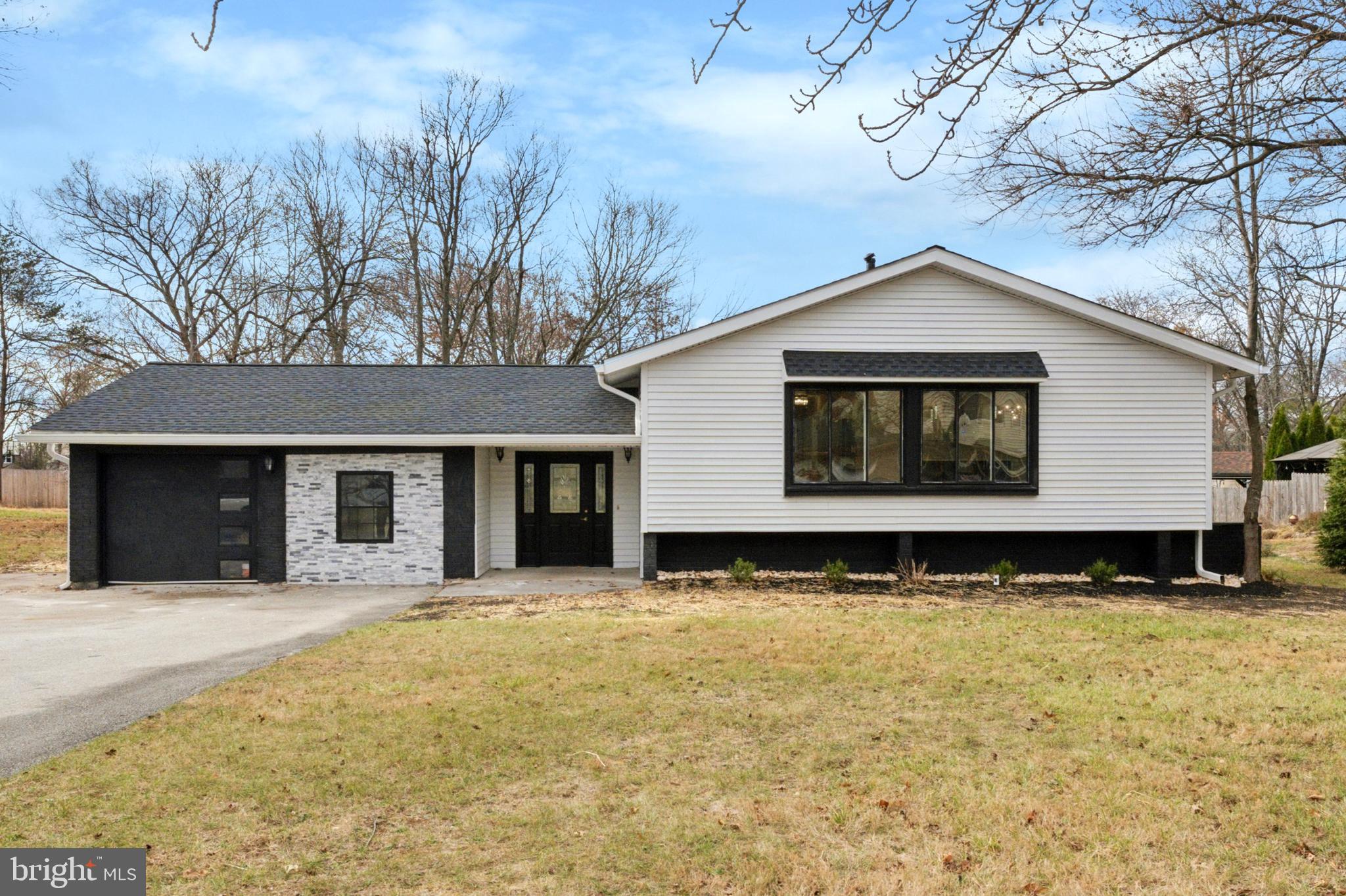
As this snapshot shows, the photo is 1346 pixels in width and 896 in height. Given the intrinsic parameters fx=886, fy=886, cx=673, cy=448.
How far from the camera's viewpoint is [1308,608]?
1186cm

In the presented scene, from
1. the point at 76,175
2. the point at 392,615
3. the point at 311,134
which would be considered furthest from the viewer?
the point at 311,134

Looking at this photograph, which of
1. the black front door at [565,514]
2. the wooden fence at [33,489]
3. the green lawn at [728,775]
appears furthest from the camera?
the wooden fence at [33,489]

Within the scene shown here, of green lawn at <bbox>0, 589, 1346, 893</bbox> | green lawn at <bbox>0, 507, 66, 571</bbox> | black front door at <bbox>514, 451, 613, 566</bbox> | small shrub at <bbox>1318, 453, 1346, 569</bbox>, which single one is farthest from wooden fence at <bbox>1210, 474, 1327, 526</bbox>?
green lawn at <bbox>0, 507, 66, 571</bbox>

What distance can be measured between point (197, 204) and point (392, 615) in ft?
75.3

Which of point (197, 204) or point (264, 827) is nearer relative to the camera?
point (264, 827)

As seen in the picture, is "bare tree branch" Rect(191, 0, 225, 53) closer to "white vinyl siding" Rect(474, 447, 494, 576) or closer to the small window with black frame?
"white vinyl siding" Rect(474, 447, 494, 576)

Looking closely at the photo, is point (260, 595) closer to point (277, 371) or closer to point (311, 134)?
point (277, 371)

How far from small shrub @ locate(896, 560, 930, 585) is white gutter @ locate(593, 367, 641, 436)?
14.8 feet

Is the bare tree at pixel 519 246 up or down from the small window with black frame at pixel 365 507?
up

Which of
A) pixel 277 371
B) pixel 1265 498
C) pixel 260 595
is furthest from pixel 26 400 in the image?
pixel 1265 498

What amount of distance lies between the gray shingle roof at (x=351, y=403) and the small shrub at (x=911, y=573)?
15.3ft

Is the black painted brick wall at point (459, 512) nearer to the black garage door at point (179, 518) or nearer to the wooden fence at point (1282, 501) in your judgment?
the black garage door at point (179, 518)

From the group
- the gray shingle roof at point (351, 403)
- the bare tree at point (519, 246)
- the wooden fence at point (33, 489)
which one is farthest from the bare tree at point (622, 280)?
the wooden fence at point (33, 489)

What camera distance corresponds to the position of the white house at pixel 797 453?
1308 cm
